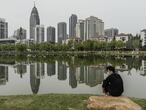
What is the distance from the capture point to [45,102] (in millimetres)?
12469

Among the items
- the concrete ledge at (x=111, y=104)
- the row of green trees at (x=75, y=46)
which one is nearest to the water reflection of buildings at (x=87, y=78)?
the concrete ledge at (x=111, y=104)

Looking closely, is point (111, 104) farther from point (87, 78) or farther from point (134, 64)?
point (134, 64)

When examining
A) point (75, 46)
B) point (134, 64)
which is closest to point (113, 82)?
point (134, 64)

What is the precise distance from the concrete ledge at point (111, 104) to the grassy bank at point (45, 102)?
4.95 ft

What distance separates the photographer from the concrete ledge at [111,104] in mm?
9516

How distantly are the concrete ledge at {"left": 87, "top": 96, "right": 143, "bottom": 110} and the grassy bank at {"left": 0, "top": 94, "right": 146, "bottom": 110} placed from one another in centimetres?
151

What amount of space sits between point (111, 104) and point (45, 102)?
3.60 metres

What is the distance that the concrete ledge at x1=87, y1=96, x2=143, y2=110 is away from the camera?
9.52 metres

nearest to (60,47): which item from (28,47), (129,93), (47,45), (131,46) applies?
(47,45)

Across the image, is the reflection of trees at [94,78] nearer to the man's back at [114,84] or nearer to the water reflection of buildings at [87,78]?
the water reflection of buildings at [87,78]

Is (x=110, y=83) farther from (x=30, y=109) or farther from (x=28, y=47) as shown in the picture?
(x=28, y=47)

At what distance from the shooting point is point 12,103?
12.4m

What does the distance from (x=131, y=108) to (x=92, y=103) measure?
1.42 metres

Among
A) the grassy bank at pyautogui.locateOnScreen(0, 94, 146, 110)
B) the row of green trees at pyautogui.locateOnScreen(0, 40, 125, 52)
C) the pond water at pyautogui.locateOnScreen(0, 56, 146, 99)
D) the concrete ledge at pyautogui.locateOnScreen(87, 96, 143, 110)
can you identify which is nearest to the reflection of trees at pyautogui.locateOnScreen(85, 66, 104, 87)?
the pond water at pyautogui.locateOnScreen(0, 56, 146, 99)
